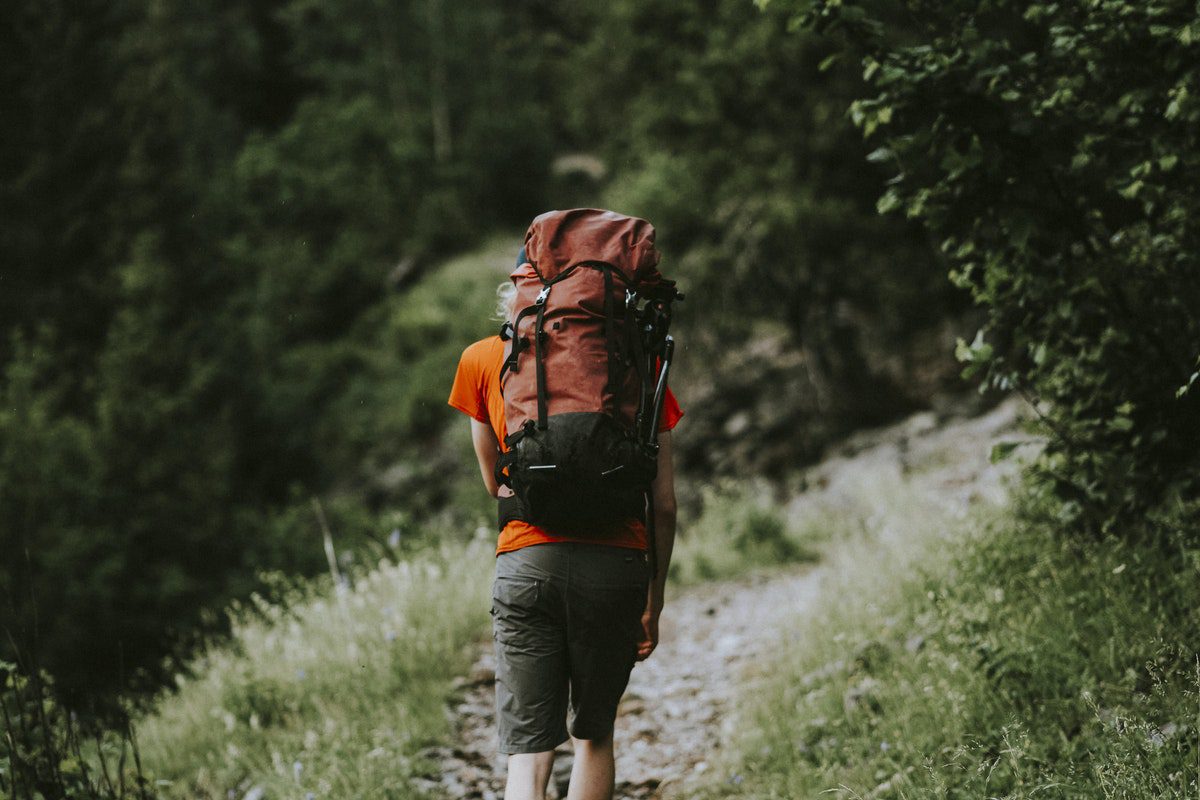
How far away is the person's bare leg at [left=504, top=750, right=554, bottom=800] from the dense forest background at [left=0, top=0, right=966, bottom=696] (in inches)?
247

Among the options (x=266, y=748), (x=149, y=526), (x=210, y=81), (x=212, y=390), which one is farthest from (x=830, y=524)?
(x=210, y=81)

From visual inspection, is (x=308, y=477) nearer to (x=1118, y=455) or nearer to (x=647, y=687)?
(x=647, y=687)

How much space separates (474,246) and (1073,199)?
2300 centimetres

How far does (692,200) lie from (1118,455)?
36.4ft

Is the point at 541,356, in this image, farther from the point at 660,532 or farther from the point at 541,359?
the point at 660,532

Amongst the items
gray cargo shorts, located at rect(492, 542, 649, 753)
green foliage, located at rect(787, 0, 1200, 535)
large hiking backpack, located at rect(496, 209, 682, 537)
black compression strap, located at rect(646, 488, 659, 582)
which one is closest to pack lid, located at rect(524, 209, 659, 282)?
large hiking backpack, located at rect(496, 209, 682, 537)

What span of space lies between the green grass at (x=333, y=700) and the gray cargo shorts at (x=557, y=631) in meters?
1.84

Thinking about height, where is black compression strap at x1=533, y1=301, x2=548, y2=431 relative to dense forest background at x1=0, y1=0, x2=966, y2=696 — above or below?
below

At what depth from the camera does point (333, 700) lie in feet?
16.5

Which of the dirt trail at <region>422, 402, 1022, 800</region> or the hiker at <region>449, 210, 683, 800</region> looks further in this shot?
the dirt trail at <region>422, 402, 1022, 800</region>

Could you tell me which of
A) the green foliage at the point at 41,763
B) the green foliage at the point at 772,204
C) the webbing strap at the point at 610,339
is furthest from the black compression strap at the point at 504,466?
the green foliage at the point at 772,204

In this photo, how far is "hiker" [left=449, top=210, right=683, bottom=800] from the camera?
256 cm

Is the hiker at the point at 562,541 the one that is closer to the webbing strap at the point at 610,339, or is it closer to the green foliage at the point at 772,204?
the webbing strap at the point at 610,339

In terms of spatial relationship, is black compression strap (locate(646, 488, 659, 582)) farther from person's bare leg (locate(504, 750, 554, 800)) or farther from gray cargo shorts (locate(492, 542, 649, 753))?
person's bare leg (locate(504, 750, 554, 800))
